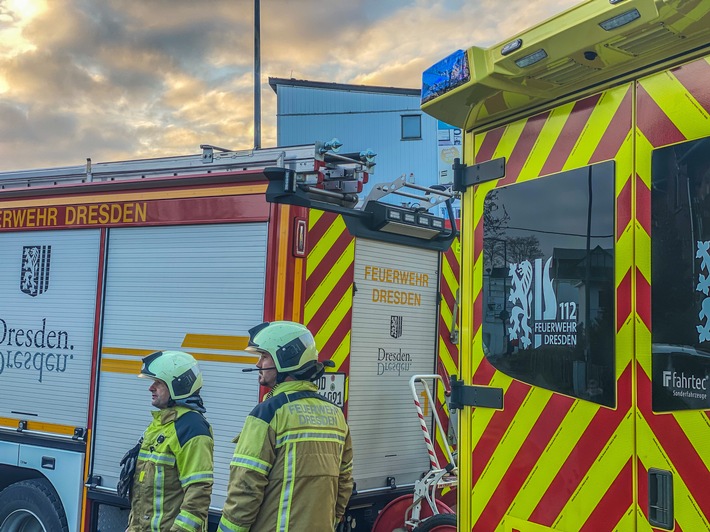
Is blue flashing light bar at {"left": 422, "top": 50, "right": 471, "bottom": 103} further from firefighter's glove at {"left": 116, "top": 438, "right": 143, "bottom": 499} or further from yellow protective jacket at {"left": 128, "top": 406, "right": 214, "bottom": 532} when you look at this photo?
firefighter's glove at {"left": 116, "top": 438, "right": 143, "bottom": 499}

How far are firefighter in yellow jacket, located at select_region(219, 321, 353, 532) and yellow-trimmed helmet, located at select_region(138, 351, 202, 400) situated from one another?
62 centimetres

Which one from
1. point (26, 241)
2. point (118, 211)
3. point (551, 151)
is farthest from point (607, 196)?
point (26, 241)

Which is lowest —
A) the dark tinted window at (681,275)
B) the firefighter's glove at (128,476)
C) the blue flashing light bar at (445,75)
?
the firefighter's glove at (128,476)

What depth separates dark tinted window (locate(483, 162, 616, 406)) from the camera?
2387mm

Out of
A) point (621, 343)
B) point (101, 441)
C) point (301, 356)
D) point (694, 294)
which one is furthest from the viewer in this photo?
point (101, 441)

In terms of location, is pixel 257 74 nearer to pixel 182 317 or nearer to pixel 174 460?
pixel 182 317

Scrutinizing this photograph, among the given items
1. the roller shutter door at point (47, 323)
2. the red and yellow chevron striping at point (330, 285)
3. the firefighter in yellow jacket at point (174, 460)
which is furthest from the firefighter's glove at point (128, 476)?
the roller shutter door at point (47, 323)

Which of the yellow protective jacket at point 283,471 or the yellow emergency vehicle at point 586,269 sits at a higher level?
the yellow emergency vehicle at point 586,269

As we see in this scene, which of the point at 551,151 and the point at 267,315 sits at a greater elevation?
the point at 551,151

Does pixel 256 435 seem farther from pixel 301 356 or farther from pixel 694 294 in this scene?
pixel 694 294

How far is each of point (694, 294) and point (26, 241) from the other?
4829 mm

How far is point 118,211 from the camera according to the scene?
5000 millimetres

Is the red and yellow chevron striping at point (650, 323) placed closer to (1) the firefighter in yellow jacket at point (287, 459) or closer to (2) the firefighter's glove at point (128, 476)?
(1) the firefighter in yellow jacket at point (287, 459)

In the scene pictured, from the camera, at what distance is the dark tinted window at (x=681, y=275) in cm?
208
